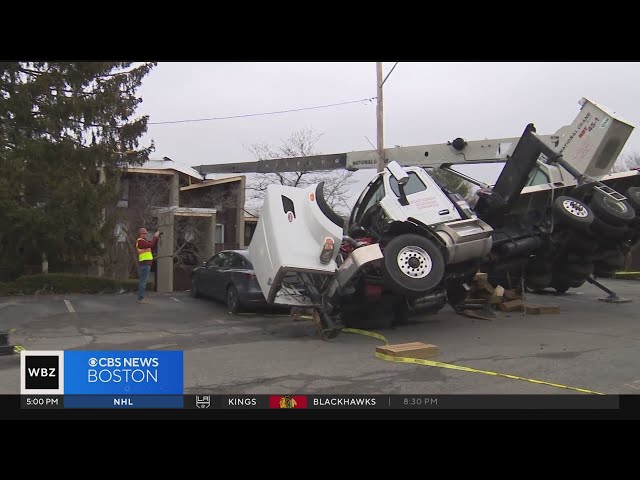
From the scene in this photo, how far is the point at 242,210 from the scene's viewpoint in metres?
15.4

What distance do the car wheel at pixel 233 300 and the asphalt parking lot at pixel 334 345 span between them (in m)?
0.19

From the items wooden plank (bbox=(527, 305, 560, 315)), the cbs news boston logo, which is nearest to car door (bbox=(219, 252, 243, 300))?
wooden plank (bbox=(527, 305, 560, 315))

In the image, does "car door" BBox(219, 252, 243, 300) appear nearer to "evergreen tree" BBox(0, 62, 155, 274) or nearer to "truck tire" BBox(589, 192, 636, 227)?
"evergreen tree" BBox(0, 62, 155, 274)

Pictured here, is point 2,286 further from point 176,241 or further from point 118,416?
point 118,416

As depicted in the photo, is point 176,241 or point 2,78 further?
point 176,241

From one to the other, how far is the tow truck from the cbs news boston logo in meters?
3.16

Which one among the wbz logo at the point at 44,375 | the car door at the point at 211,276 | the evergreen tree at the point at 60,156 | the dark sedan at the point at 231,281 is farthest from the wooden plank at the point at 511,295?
the evergreen tree at the point at 60,156

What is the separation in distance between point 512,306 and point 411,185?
3027 millimetres

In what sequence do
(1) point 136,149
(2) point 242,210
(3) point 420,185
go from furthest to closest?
1. (2) point 242,210
2. (1) point 136,149
3. (3) point 420,185

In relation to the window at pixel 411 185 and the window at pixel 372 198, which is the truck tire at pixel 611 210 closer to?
the window at pixel 411 185

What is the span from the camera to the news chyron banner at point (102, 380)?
343 cm

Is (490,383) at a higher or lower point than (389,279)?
lower

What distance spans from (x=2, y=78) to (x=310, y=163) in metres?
6.60

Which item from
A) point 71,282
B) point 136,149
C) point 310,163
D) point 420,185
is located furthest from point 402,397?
point 136,149
